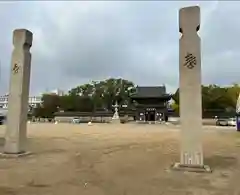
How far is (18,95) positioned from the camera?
1124cm

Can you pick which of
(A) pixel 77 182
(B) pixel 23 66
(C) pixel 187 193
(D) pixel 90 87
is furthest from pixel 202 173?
(D) pixel 90 87

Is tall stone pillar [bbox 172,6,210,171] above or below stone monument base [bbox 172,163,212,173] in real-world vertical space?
above

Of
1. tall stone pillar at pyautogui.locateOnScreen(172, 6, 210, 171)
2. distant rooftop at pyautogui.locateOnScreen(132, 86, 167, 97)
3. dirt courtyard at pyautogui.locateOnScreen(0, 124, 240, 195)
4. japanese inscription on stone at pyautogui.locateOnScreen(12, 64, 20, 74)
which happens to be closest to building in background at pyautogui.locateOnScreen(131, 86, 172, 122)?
distant rooftop at pyautogui.locateOnScreen(132, 86, 167, 97)

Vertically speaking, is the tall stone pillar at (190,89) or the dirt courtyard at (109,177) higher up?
the tall stone pillar at (190,89)

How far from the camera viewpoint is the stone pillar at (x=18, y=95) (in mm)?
11219

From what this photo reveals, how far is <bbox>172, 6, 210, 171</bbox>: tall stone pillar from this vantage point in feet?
28.9

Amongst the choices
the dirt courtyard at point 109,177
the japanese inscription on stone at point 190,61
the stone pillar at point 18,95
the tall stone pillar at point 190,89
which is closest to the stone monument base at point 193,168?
the tall stone pillar at point 190,89

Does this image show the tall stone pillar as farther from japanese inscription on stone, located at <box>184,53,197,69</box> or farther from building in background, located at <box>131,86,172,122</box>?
building in background, located at <box>131,86,172,122</box>

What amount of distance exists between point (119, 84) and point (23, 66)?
70.5 meters

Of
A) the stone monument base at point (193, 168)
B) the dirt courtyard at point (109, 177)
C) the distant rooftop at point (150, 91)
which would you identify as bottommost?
the dirt courtyard at point (109, 177)

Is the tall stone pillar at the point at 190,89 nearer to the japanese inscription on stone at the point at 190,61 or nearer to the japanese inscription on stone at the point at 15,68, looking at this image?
the japanese inscription on stone at the point at 190,61

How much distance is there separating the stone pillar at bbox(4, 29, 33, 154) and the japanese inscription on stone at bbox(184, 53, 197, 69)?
6058 mm

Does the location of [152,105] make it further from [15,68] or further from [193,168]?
[193,168]

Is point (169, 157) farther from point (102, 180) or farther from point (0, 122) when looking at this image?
point (0, 122)
